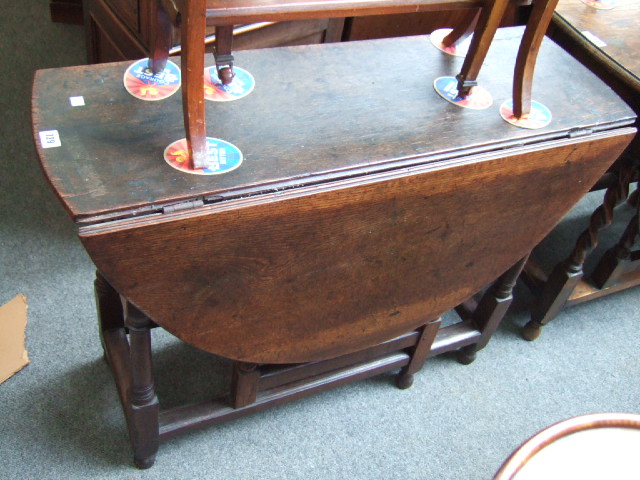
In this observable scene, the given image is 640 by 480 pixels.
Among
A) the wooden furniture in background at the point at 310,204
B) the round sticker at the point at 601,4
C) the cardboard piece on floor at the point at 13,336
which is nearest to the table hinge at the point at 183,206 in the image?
the wooden furniture in background at the point at 310,204

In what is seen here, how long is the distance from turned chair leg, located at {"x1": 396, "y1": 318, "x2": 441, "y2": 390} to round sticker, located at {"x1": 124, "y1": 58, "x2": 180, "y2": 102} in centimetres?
77

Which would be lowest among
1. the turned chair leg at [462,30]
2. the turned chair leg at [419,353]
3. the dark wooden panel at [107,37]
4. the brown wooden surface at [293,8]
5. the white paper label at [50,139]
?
the turned chair leg at [419,353]

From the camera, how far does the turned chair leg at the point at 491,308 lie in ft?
5.33

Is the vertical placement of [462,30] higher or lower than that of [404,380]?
higher

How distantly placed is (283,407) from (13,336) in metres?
0.68

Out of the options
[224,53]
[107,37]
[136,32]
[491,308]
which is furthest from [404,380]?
[107,37]

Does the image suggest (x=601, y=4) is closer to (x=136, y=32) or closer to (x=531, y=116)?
(x=531, y=116)

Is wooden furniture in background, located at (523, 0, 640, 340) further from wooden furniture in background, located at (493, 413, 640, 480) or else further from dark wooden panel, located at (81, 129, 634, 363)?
wooden furniture in background, located at (493, 413, 640, 480)

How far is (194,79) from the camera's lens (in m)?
1.00

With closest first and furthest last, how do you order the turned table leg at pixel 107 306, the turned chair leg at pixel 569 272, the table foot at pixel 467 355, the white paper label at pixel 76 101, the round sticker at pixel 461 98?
the white paper label at pixel 76 101
the round sticker at pixel 461 98
the turned table leg at pixel 107 306
the turned chair leg at pixel 569 272
the table foot at pixel 467 355

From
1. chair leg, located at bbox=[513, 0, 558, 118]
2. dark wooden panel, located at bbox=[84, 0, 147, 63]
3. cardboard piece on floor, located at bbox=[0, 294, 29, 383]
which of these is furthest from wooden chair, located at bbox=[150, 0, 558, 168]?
cardboard piece on floor, located at bbox=[0, 294, 29, 383]

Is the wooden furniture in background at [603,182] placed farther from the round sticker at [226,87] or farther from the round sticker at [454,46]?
the round sticker at [226,87]

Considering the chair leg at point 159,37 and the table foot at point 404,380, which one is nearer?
the chair leg at point 159,37

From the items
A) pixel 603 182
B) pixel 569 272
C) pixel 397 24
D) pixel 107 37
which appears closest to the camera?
pixel 569 272
